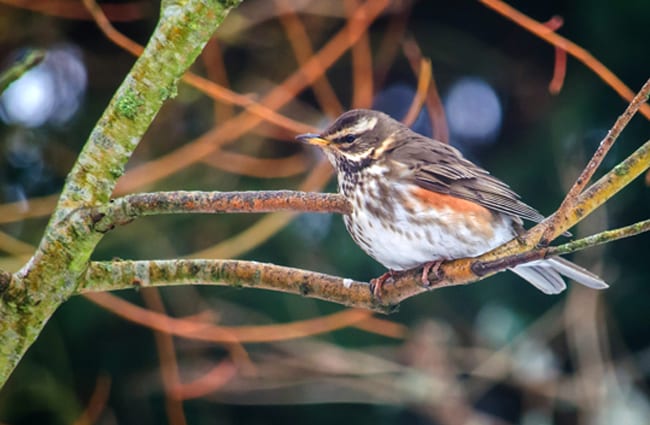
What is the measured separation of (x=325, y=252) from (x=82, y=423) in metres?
1.83

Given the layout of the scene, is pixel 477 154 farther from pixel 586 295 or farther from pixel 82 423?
pixel 82 423

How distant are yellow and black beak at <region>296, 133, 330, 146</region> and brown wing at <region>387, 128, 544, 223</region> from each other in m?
0.31

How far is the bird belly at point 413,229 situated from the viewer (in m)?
3.29

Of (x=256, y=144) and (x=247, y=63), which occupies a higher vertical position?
(x=247, y=63)

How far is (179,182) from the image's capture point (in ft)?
18.2

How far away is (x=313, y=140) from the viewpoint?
3.53 m

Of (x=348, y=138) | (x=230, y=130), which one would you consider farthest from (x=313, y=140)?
(x=230, y=130)

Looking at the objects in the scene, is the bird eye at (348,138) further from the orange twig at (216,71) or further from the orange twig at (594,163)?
the orange twig at (216,71)

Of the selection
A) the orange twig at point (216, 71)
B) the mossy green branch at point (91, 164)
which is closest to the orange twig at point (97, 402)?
the orange twig at point (216, 71)

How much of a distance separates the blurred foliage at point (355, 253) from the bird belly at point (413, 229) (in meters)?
1.81

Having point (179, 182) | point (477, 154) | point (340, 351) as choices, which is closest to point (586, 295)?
point (477, 154)

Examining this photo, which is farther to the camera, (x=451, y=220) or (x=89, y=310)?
(x=89, y=310)

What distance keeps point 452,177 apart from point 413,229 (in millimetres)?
458

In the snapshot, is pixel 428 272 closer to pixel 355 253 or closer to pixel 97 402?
pixel 355 253
